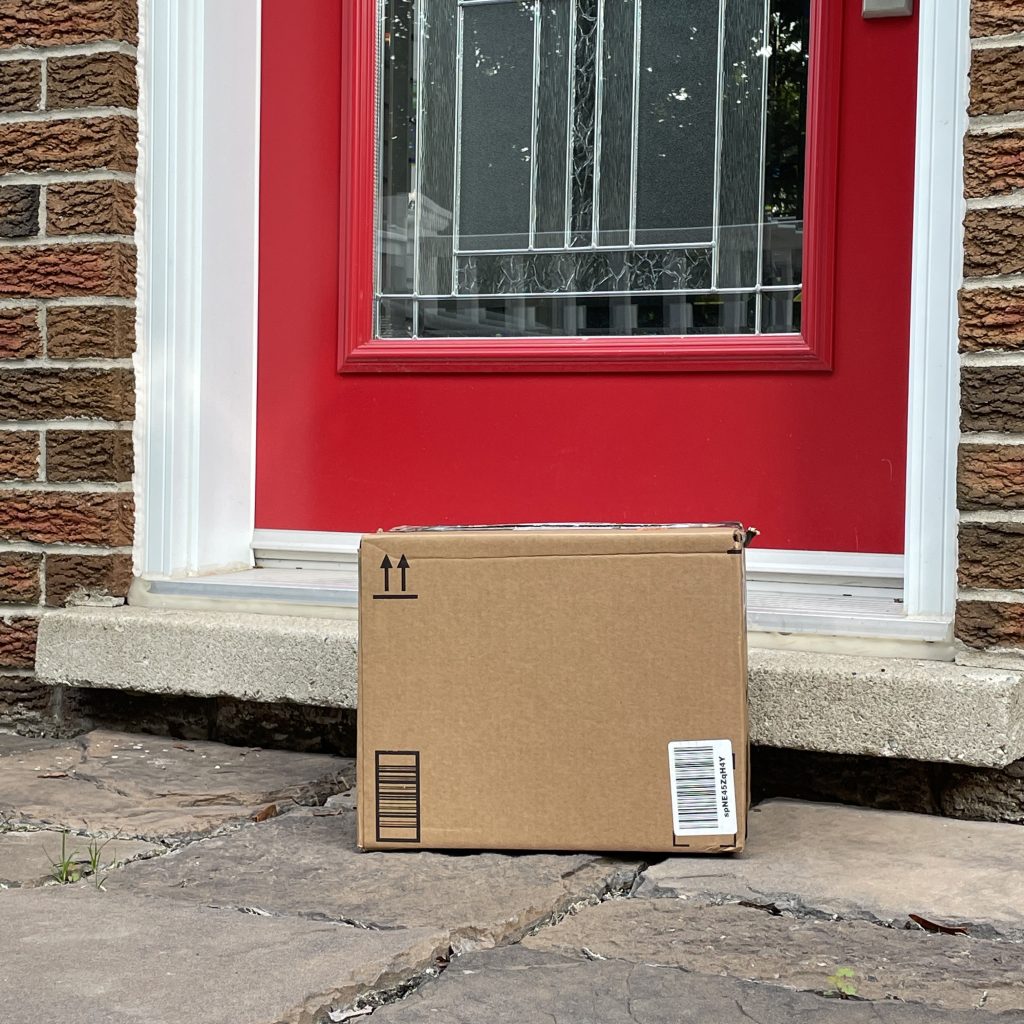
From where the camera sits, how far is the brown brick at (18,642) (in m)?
2.81

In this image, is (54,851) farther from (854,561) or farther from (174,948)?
(854,561)

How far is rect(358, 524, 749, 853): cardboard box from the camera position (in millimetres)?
1886

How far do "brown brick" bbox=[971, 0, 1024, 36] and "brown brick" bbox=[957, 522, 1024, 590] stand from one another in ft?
2.52

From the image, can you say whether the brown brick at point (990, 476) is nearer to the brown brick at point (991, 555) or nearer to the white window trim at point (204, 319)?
the brown brick at point (991, 555)

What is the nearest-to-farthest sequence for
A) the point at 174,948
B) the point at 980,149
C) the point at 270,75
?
the point at 174,948
the point at 980,149
the point at 270,75

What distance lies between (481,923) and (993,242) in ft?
4.27

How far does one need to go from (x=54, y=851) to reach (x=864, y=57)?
6.41ft

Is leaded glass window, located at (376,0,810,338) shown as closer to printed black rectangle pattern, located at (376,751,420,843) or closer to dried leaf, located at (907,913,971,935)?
printed black rectangle pattern, located at (376,751,420,843)

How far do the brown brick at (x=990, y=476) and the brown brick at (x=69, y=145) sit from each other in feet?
5.67

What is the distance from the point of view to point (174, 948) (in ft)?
5.18

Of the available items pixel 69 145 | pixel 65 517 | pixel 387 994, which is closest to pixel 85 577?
pixel 65 517

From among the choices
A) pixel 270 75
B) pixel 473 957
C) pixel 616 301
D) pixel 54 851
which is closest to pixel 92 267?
pixel 270 75

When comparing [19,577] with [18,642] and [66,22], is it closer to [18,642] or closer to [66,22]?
[18,642]

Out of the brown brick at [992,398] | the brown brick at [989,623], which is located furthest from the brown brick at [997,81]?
the brown brick at [989,623]
